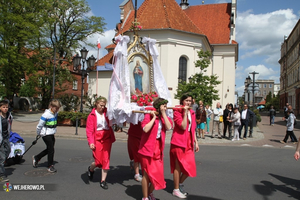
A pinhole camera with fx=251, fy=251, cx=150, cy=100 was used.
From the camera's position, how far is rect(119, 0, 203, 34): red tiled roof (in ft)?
83.6

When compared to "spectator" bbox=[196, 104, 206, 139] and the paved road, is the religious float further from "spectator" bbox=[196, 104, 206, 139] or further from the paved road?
"spectator" bbox=[196, 104, 206, 139]

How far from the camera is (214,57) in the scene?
3597 centimetres

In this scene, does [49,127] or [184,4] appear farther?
[184,4]

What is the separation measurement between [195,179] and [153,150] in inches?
90.9

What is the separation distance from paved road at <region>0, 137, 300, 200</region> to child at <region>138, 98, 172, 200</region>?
74 centimetres

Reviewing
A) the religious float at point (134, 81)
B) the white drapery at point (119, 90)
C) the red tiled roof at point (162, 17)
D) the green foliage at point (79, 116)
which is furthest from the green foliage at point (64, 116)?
the red tiled roof at point (162, 17)

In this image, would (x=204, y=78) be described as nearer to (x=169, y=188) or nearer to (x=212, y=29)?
(x=169, y=188)

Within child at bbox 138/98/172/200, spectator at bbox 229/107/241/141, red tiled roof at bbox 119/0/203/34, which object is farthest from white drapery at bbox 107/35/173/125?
red tiled roof at bbox 119/0/203/34

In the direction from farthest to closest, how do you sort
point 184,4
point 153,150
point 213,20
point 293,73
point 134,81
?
1. point 293,73
2. point 184,4
3. point 213,20
4. point 134,81
5. point 153,150

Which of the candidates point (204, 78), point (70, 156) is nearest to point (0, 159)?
point (70, 156)

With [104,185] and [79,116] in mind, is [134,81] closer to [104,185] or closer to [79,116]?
[104,185]

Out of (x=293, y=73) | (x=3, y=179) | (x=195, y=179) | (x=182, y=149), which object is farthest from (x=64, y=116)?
(x=293, y=73)

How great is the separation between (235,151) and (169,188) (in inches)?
220

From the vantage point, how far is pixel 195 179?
232 inches
